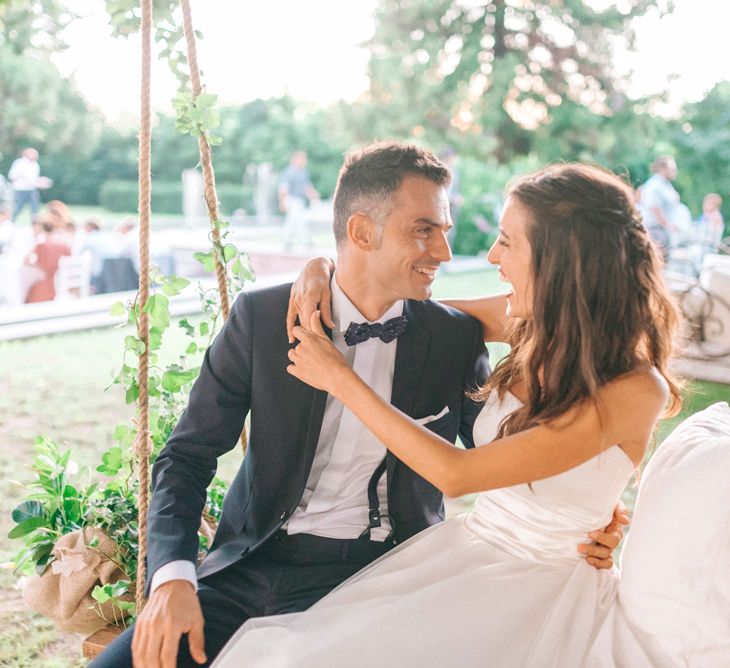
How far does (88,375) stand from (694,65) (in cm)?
1700

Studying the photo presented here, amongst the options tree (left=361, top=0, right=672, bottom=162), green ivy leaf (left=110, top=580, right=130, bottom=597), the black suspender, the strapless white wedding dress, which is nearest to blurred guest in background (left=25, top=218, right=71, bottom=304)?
green ivy leaf (left=110, top=580, right=130, bottom=597)

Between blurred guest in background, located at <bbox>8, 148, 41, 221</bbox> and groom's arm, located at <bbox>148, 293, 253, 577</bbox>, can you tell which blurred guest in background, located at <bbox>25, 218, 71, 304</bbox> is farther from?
groom's arm, located at <bbox>148, 293, 253, 577</bbox>

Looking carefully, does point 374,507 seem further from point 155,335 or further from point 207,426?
point 155,335

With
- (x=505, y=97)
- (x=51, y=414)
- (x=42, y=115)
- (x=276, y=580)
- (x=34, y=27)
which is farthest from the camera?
(x=42, y=115)

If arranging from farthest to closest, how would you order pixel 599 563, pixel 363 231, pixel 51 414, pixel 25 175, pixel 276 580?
pixel 25 175 < pixel 51 414 < pixel 363 231 < pixel 276 580 < pixel 599 563

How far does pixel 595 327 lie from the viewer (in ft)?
5.52

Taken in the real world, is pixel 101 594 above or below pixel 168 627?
below

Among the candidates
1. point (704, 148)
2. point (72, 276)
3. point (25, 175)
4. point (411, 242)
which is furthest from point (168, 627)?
point (704, 148)

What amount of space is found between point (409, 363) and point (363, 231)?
0.34 metres

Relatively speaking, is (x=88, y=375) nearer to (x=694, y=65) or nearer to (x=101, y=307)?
A: (x=101, y=307)

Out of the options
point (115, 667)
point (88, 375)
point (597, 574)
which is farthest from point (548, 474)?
point (88, 375)

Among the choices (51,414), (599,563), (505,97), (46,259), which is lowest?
(51,414)

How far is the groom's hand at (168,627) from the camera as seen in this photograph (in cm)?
159

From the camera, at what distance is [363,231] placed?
2055 millimetres
